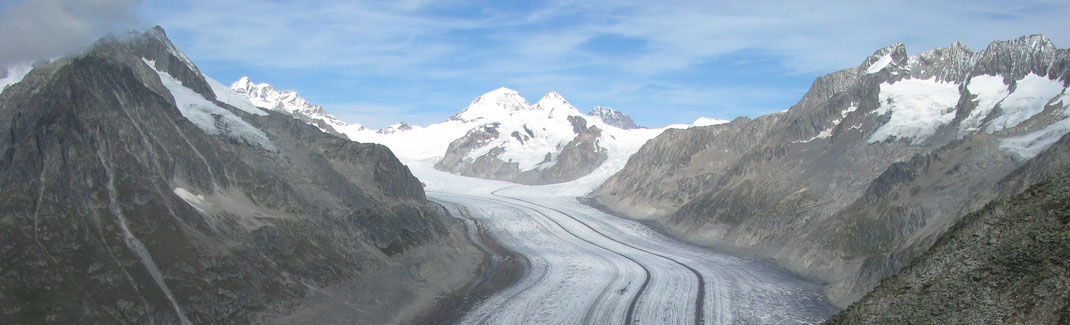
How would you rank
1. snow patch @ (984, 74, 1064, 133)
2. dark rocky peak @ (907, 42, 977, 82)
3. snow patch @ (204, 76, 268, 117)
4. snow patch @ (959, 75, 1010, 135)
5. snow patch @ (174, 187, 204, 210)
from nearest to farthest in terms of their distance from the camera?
snow patch @ (174, 187, 204, 210) → snow patch @ (984, 74, 1064, 133) → snow patch @ (204, 76, 268, 117) → snow patch @ (959, 75, 1010, 135) → dark rocky peak @ (907, 42, 977, 82)

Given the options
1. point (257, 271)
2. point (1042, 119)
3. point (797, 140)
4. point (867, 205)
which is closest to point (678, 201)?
point (797, 140)

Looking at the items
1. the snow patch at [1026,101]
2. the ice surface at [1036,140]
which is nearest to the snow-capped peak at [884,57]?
the snow patch at [1026,101]

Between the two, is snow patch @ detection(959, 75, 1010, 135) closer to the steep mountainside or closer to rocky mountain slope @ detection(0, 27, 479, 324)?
rocky mountain slope @ detection(0, 27, 479, 324)

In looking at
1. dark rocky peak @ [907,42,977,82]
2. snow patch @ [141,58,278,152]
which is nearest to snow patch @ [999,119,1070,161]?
dark rocky peak @ [907,42,977,82]

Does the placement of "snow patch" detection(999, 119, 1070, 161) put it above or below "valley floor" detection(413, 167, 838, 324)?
above

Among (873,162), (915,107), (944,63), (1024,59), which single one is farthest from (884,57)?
(873,162)

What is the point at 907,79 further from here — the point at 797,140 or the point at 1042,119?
the point at 1042,119
